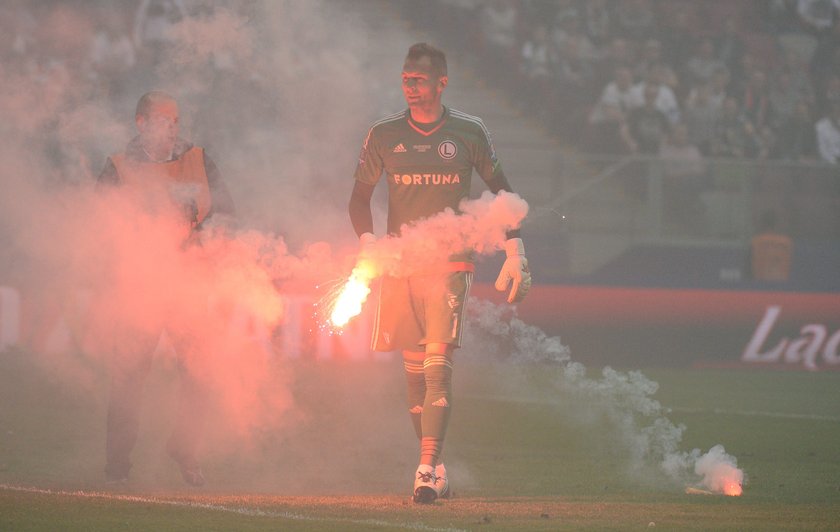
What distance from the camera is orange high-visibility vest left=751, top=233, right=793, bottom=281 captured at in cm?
1739

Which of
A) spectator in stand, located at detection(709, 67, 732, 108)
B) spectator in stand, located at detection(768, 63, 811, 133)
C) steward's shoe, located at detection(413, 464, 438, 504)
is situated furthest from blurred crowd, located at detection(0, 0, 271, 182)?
spectator in stand, located at detection(768, 63, 811, 133)

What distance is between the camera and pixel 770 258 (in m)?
17.5

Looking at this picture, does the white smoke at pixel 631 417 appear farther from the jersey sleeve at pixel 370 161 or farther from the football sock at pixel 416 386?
the jersey sleeve at pixel 370 161

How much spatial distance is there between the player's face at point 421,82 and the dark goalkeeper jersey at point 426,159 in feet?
0.53

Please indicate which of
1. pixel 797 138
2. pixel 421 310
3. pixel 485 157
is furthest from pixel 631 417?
pixel 797 138

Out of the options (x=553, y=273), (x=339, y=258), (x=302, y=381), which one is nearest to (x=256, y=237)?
(x=339, y=258)

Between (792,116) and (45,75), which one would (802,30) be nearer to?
(792,116)

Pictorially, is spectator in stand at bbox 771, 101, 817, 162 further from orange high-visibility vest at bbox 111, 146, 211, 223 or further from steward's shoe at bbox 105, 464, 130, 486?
steward's shoe at bbox 105, 464, 130, 486

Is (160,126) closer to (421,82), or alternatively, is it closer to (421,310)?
(421,82)

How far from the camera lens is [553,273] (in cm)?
1680

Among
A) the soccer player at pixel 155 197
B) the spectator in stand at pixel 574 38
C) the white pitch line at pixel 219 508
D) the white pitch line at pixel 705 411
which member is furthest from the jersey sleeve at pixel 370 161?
the spectator in stand at pixel 574 38

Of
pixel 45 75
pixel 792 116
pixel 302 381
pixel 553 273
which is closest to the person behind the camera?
pixel 45 75

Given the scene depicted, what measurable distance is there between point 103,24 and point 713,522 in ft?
32.8

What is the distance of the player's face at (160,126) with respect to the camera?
26.7 feet
